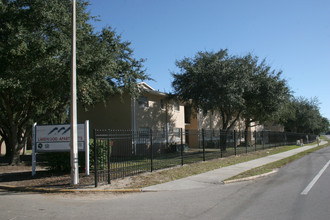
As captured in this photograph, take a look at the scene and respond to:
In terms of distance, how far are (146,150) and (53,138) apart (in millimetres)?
5946

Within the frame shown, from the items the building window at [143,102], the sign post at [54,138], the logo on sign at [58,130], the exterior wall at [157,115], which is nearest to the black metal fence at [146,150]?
the sign post at [54,138]

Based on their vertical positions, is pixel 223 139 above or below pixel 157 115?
below

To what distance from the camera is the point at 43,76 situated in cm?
1380

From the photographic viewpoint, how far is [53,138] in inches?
457

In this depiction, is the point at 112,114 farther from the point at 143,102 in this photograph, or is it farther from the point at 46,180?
the point at 46,180

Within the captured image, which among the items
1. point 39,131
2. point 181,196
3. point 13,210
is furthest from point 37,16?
point 181,196

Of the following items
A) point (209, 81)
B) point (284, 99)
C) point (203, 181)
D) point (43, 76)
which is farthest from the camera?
point (284, 99)

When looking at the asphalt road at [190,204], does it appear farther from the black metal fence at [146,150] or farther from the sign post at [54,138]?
the sign post at [54,138]

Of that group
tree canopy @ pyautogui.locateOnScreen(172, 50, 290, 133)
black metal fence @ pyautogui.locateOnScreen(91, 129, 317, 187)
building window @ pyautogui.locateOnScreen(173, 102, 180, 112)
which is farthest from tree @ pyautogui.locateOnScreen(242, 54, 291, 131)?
building window @ pyautogui.locateOnScreen(173, 102, 180, 112)

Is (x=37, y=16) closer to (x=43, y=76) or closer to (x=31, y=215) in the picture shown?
(x=43, y=76)

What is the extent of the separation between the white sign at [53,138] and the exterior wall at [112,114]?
12.4 m

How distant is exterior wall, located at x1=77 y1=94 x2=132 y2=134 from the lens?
81.1 feet

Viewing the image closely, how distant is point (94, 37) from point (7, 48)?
18.3ft

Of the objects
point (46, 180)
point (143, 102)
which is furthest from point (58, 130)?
point (143, 102)
